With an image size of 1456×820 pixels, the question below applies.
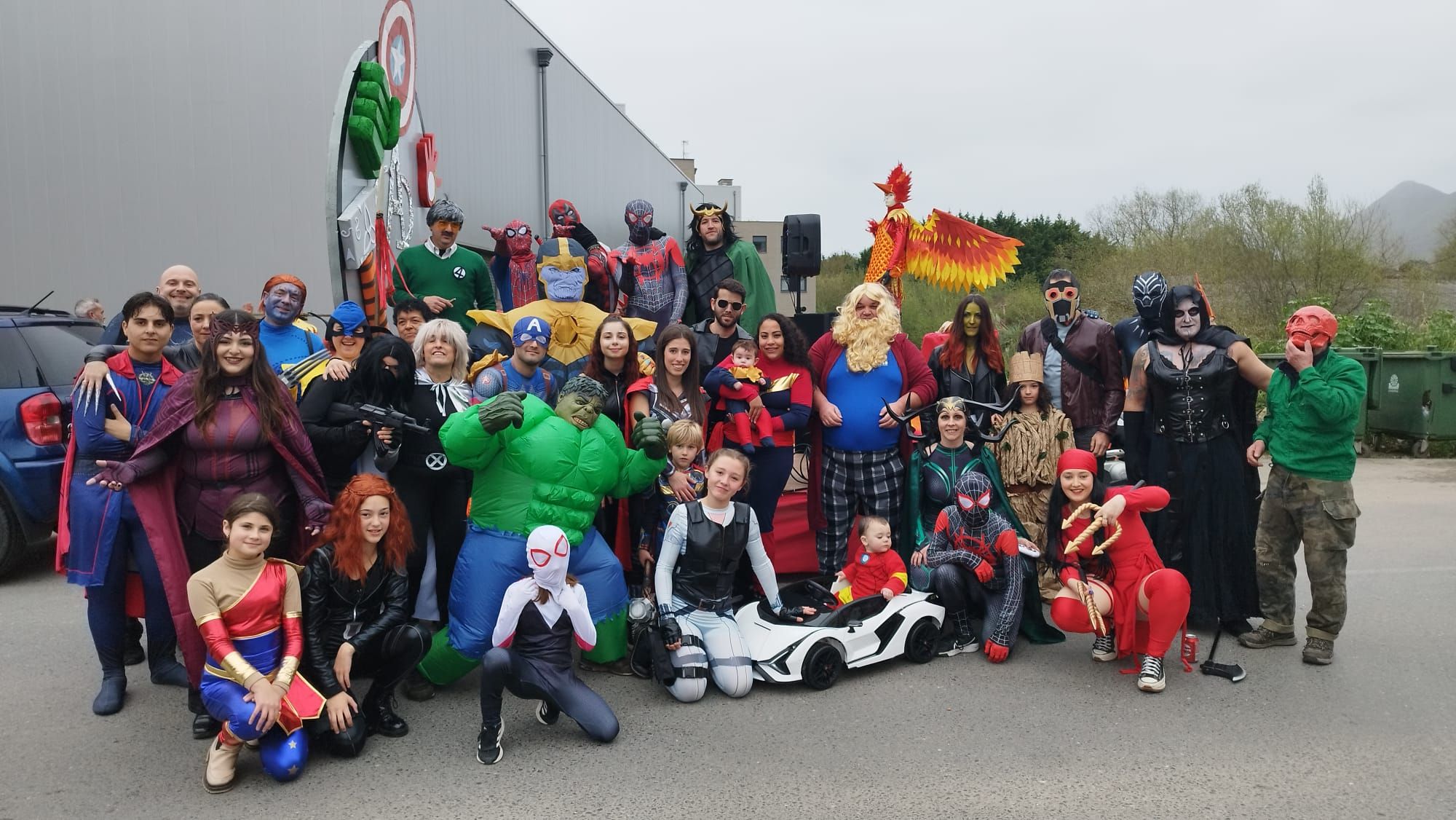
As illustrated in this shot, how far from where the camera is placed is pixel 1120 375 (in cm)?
556

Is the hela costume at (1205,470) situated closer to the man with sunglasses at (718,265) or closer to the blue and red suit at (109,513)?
the man with sunglasses at (718,265)

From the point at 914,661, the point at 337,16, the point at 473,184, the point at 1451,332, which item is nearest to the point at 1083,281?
the point at 1451,332

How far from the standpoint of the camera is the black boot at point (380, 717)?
3.92 m

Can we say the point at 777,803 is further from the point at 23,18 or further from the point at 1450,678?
the point at 23,18

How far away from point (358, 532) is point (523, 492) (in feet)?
2.20

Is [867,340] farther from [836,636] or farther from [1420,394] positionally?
[1420,394]

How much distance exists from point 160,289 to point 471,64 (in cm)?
812

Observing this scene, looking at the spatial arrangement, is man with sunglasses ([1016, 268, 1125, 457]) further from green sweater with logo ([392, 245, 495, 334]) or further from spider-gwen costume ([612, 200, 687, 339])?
green sweater with logo ([392, 245, 495, 334])

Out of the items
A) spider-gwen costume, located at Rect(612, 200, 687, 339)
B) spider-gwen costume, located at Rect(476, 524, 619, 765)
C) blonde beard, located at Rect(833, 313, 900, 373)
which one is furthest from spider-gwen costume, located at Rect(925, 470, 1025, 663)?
spider-gwen costume, located at Rect(612, 200, 687, 339)

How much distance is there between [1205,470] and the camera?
5082 mm

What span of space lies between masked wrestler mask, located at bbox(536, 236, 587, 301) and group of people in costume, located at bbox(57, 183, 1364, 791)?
0.02 metres

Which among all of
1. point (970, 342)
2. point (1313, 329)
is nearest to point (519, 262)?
point (970, 342)

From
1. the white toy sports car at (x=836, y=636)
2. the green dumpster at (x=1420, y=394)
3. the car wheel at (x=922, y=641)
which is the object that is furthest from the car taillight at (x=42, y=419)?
the green dumpster at (x=1420, y=394)

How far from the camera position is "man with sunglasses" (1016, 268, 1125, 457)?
18.1ft
